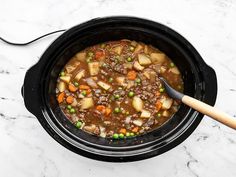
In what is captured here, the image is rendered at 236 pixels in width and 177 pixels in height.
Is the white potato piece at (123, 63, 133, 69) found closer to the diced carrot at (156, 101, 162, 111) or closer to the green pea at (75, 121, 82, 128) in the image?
the diced carrot at (156, 101, 162, 111)

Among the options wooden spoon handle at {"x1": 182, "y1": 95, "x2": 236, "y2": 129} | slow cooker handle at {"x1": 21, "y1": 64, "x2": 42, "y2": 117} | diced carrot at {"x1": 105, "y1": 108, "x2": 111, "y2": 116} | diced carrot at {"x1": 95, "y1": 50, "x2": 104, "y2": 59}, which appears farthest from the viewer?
diced carrot at {"x1": 95, "y1": 50, "x2": 104, "y2": 59}

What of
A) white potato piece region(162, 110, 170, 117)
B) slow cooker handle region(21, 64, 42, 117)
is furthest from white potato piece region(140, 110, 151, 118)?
slow cooker handle region(21, 64, 42, 117)

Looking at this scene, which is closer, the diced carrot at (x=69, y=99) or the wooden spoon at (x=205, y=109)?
the wooden spoon at (x=205, y=109)

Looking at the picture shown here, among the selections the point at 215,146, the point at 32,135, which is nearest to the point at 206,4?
the point at 215,146

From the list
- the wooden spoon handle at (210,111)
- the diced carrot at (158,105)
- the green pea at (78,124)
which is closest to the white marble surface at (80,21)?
the green pea at (78,124)

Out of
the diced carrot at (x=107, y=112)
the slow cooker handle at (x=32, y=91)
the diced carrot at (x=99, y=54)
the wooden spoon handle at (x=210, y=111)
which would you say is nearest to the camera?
the wooden spoon handle at (x=210, y=111)

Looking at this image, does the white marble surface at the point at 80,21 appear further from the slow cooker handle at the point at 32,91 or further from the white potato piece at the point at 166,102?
the slow cooker handle at the point at 32,91

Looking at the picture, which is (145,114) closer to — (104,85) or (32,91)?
(104,85)

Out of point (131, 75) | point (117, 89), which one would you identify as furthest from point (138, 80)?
point (117, 89)
